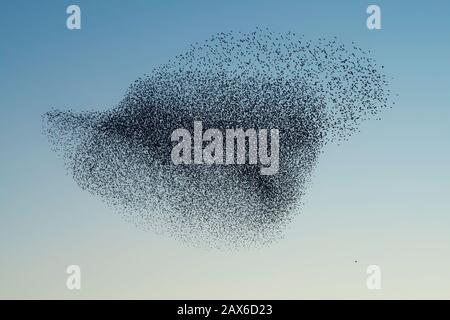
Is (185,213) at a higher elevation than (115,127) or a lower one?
lower

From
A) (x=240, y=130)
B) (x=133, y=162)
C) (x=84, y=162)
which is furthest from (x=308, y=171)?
(x=84, y=162)

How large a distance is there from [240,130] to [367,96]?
1.80 meters

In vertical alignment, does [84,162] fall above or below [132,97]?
below

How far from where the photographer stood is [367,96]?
9.52 m
